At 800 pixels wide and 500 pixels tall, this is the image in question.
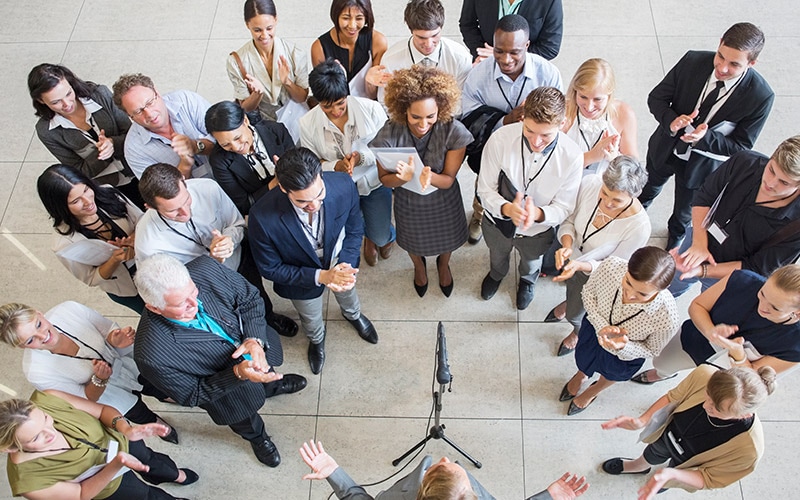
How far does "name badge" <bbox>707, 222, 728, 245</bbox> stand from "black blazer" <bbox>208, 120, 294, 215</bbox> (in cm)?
240

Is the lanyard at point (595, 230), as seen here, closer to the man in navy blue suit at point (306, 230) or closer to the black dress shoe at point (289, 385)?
the man in navy blue suit at point (306, 230)

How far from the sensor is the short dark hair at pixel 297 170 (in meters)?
2.91

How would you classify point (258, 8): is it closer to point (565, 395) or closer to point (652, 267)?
point (652, 267)

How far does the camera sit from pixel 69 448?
2.77m

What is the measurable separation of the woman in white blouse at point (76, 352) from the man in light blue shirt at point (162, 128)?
3.22 ft

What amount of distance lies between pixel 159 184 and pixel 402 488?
178 cm

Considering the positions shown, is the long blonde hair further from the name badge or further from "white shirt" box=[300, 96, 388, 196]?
"white shirt" box=[300, 96, 388, 196]

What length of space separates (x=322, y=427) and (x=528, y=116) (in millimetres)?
2247

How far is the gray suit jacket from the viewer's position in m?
2.53

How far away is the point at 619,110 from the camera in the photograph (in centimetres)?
341

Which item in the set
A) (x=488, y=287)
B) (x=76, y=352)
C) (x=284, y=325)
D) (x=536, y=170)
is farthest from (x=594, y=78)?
(x=76, y=352)

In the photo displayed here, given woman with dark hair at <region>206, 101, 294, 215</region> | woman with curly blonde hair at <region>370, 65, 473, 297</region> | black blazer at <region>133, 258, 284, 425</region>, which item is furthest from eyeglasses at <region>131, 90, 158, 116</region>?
woman with curly blonde hair at <region>370, 65, 473, 297</region>

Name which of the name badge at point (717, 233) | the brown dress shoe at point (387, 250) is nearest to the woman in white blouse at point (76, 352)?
the brown dress shoe at point (387, 250)

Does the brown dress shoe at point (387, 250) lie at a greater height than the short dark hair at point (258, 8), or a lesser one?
lesser
